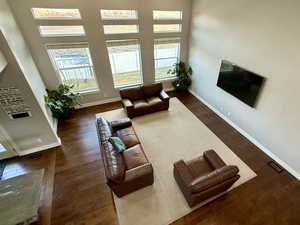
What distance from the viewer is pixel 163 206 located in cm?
265

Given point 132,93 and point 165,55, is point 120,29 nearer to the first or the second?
point 165,55

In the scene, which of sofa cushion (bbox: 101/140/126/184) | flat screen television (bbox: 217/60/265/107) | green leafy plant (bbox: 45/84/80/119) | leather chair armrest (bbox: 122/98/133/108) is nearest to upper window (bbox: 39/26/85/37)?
green leafy plant (bbox: 45/84/80/119)

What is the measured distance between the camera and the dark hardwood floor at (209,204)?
2.50 meters

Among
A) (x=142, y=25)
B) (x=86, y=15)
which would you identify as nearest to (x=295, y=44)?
(x=142, y=25)

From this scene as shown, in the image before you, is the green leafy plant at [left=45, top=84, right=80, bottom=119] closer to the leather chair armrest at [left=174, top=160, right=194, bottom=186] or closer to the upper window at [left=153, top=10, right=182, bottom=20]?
the upper window at [left=153, top=10, right=182, bottom=20]

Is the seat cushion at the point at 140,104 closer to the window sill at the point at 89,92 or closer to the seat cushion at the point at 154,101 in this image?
the seat cushion at the point at 154,101

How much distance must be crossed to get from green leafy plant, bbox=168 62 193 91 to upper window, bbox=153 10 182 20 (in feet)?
5.47

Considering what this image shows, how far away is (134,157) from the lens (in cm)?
303

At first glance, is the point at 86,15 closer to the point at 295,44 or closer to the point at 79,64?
the point at 79,64

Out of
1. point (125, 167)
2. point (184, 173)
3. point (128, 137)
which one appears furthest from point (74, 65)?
point (184, 173)

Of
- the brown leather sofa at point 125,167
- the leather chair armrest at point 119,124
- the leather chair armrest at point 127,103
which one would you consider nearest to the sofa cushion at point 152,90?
the leather chair armrest at point 127,103

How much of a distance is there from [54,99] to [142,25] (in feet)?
12.4

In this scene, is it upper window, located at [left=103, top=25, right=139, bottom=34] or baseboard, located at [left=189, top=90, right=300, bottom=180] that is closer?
baseboard, located at [left=189, top=90, right=300, bottom=180]

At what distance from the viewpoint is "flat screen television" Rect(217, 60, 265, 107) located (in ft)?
11.5
